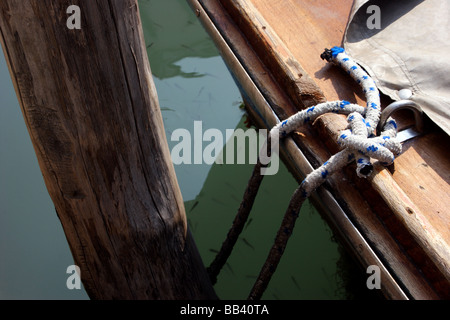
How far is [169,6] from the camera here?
174 inches

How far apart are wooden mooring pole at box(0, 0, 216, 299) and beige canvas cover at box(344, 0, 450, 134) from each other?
2.87ft

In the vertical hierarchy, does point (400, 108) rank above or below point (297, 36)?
below

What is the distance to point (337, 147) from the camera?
1516 millimetres

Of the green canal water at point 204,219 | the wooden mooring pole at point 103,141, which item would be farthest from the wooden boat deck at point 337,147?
the green canal water at point 204,219

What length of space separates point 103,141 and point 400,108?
0.96 m

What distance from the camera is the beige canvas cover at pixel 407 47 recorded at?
1.63 meters

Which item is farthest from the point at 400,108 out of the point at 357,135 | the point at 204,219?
the point at 204,219

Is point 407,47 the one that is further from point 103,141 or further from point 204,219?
point 204,219

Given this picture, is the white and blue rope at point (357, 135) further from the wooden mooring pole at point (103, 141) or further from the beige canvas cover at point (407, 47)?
the wooden mooring pole at point (103, 141)

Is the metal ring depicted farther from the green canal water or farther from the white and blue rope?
the green canal water

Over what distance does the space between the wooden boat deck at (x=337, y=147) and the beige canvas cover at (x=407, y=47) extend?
3.4 inches

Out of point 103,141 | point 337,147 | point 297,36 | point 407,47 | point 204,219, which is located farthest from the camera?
point 204,219
